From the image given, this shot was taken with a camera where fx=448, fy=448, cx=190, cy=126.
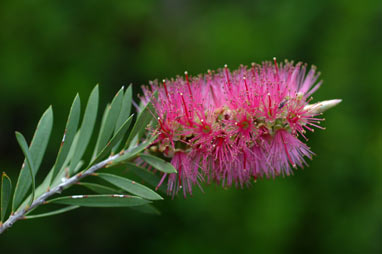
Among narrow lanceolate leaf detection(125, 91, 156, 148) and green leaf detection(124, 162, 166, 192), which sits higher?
narrow lanceolate leaf detection(125, 91, 156, 148)

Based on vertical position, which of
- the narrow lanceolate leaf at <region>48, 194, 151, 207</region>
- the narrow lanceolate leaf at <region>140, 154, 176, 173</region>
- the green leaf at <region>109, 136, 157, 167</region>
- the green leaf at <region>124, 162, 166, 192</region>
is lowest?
the narrow lanceolate leaf at <region>48, 194, 151, 207</region>

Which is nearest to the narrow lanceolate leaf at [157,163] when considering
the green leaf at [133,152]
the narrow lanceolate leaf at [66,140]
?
the green leaf at [133,152]

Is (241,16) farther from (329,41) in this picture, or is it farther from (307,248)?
(307,248)

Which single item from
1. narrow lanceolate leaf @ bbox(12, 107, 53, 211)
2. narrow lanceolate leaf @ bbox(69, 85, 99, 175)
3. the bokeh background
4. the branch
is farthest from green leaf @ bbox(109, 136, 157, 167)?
the bokeh background

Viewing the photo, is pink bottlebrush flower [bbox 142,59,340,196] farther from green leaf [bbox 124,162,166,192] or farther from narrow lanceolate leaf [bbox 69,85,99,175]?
narrow lanceolate leaf [bbox 69,85,99,175]

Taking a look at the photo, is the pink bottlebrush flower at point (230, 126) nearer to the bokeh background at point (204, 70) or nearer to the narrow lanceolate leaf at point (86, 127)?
the narrow lanceolate leaf at point (86, 127)

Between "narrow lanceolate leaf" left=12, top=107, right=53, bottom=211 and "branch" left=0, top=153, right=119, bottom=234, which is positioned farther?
"narrow lanceolate leaf" left=12, top=107, right=53, bottom=211

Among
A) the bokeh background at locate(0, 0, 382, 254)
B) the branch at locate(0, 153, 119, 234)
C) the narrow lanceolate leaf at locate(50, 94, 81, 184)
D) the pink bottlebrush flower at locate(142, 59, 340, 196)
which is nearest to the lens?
the branch at locate(0, 153, 119, 234)

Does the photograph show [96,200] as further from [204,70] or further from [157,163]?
[204,70]
